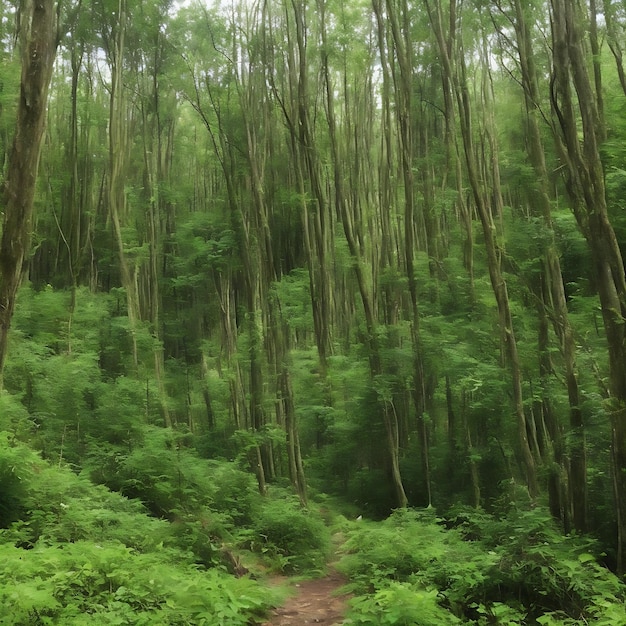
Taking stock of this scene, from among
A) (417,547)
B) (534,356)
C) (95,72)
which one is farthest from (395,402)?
(95,72)

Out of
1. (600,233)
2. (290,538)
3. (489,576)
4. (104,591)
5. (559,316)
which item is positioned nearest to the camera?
(104,591)

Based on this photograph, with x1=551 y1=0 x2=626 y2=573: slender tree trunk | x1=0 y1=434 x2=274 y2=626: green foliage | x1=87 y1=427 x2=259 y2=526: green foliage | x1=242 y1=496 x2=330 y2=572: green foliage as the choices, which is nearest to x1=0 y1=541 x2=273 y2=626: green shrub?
x1=0 y1=434 x2=274 y2=626: green foliage

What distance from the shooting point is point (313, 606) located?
247 inches

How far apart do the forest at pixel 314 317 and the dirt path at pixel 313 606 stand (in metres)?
0.19

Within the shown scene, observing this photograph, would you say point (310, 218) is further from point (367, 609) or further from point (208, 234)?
point (367, 609)

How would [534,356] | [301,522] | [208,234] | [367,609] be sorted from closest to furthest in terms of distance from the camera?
[367,609] → [301,522] → [534,356] → [208,234]

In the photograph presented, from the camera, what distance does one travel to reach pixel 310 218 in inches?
488

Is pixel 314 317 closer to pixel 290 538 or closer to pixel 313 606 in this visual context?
pixel 290 538

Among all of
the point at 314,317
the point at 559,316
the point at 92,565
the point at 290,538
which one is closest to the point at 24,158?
the point at 92,565

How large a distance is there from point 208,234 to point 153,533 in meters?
8.90

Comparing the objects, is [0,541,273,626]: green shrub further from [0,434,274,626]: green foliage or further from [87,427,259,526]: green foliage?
[87,427,259,526]: green foliage

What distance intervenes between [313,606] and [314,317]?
603cm

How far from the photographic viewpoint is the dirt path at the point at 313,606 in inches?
222

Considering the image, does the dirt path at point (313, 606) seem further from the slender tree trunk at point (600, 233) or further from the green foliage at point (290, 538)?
the slender tree trunk at point (600, 233)
